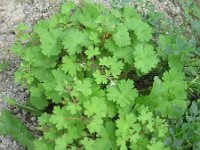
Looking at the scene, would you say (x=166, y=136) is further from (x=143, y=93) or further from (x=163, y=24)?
(x=163, y=24)

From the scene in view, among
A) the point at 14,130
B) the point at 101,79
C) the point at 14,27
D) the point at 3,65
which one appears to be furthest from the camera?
the point at 14,27

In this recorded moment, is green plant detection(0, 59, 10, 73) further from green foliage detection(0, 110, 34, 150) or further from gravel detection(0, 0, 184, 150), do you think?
green foliage detection(0, 110, 34, 150)

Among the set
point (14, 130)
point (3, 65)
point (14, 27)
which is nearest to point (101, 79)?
point (14, 130)

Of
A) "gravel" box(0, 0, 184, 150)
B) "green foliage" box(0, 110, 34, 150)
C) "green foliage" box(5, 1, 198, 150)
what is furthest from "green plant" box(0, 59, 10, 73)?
"green foliage" box(0, 110, 34, 150)

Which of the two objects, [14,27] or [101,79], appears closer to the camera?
[101,79]

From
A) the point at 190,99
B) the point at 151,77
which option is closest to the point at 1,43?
the point at 151,77

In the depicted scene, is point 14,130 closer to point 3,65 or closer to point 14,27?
point 3,65
